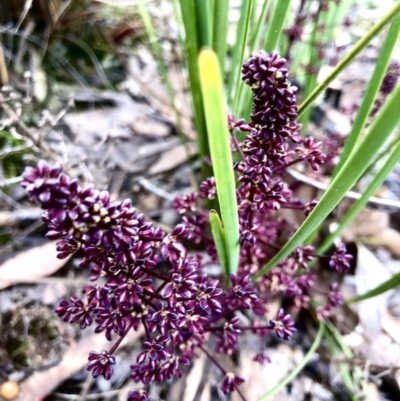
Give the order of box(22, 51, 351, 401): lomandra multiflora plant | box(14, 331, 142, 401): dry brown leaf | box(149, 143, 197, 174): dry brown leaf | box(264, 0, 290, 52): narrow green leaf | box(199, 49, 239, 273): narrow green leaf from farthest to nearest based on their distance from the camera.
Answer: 1. box(149, 143, 197, 174): dry brown leaf
2. box(14, 331, 142, 401): dry brown leaf
3. box(264, 0, 290, 52): narrow green leaf
4. box(22, 51, 351, 401): lomandra multiflora plant
5. box(199, 49, 239, 273): narrow green leaf

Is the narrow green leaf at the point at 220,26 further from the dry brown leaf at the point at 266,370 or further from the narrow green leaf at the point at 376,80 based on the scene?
the dry brown leaf at the point at 266,370

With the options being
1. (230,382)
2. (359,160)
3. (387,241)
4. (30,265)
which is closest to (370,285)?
(387,241)

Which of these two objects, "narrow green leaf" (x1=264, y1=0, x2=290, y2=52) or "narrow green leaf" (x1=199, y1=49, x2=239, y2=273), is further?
"narrow green leaf" (x1=264, y1=0, x2=290, y2=52)

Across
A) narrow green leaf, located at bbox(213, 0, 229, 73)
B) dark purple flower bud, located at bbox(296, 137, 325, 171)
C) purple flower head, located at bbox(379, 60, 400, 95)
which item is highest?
narrow green leaf, located at bbox(213, 0, 229, 73)

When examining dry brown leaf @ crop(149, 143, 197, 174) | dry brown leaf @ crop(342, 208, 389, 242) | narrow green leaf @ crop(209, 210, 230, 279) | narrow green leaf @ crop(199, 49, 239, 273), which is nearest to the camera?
narrow green leaf @ crop(199, 49, 239, 273)

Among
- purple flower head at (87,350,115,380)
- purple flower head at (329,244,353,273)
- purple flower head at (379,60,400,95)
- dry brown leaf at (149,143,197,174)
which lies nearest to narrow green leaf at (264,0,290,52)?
purple flower head at (379,60,400,95)

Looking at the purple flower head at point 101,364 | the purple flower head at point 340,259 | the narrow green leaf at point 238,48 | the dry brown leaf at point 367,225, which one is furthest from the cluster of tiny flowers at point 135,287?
the dry brown leaf at point 367,225

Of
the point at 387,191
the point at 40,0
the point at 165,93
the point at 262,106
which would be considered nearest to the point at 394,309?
the point at 387,191

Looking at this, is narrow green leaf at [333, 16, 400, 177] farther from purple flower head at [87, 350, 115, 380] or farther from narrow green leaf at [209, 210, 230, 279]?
purple flower head at [87, 350, 115, 380]
